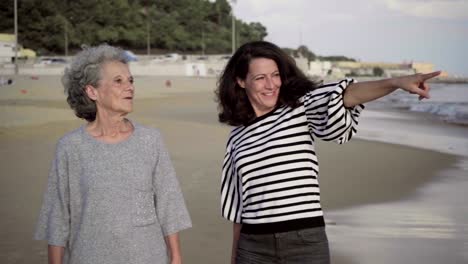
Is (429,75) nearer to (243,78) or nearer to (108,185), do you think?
(243,78)

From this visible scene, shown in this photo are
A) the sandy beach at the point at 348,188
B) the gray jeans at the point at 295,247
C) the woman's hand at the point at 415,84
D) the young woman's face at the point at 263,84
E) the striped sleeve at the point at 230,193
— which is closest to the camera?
the woman's hand at the point at 415,84

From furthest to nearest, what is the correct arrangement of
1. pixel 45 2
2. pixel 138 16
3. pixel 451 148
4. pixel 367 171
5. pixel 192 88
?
1. pixel 138 16
2. pixel 45 2
3. pixel 192 88
4. pixel 451 148
5. pixel 367 171

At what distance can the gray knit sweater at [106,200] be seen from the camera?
116 inches

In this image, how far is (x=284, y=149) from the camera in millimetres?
→ 3041

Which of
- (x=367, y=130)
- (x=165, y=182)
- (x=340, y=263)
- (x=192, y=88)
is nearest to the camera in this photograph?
(x=165, y=182)

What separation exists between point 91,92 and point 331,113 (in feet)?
3.39

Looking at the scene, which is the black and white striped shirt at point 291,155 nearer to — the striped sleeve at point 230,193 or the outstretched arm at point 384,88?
the outstretched arm at point 384,88

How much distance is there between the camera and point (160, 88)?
42125mm

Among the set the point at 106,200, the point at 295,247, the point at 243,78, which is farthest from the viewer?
the point at 243,78

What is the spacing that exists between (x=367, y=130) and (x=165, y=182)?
1589 centimetres

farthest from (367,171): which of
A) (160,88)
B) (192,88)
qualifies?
(192,88)

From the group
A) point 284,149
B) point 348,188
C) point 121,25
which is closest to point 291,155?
point 284,149

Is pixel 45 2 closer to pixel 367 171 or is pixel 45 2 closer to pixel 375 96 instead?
pixel 367 171

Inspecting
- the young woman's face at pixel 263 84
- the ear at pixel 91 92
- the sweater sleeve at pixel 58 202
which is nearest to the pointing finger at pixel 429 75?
the young woman's face at pixel 263 84
